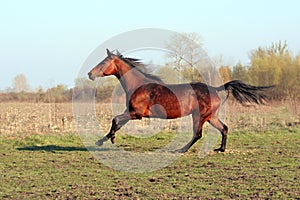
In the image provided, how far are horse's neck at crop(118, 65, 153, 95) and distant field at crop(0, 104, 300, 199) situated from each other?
176 centimetres

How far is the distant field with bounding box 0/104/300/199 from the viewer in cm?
648

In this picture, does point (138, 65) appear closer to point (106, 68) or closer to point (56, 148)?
point (106, 68)

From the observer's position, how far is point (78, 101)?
1644cm

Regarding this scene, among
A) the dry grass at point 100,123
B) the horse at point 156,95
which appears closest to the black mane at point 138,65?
the horse at point 156,95

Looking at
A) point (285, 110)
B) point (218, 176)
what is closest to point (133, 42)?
point (218, 176)

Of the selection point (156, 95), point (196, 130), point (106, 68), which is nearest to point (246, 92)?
point (196, 130)

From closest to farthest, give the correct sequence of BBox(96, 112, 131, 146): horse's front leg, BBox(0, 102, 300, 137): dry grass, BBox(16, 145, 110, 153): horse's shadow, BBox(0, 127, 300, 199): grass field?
1. BBox(0, 127, 300, 199): grass field
2. BBox(96, 112, 131, 146): horse's front leg
3. BBox(16, 145, 110, 153): horse's shadow
4. BBox(0, 102, 300, 137): dry grass

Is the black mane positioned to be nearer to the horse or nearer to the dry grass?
the horse

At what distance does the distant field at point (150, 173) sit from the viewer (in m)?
→ 6.48

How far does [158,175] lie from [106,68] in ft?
11.4

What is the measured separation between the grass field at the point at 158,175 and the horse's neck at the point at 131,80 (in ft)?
5.91

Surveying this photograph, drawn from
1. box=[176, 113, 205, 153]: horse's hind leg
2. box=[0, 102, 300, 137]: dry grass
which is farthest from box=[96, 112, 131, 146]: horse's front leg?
box=[0, 102, 300, 137]: dry grass

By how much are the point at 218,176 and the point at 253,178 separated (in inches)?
23.6

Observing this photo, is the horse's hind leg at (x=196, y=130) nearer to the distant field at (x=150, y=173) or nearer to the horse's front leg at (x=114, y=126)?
the distant field at (x=150, y=173)
